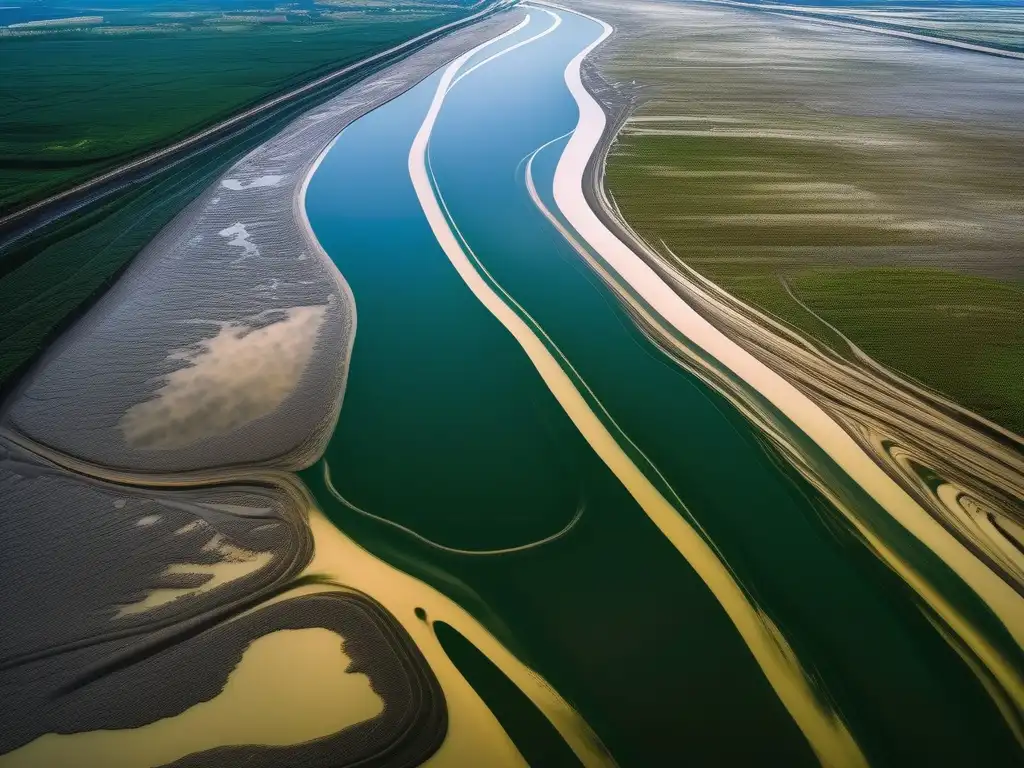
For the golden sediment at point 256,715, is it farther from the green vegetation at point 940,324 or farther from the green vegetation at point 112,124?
the green vegetation at point 940,324

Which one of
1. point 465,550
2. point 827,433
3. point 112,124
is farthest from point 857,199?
point 112,124

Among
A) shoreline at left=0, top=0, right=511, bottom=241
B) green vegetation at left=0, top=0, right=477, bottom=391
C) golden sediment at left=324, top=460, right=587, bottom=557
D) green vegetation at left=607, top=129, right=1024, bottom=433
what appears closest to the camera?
golden sediment at left=324, top=460, right=587, bottom=557

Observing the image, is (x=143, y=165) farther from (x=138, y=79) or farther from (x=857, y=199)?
(x=857, y=199)

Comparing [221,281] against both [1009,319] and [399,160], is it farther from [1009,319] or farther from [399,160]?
[1009,319]

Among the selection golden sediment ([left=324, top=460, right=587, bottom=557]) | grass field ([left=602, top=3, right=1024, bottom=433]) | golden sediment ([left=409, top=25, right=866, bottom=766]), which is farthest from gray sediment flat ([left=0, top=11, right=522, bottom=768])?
grass field ([left=602, top=3, right=1024, bottom=433])

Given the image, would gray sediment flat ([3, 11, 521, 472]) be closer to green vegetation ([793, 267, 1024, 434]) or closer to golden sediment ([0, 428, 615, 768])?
golden sediment ([0, 428, 615, 768])

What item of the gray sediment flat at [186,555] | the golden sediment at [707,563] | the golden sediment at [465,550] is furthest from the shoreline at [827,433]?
the gray sediment flat at [186,555]
